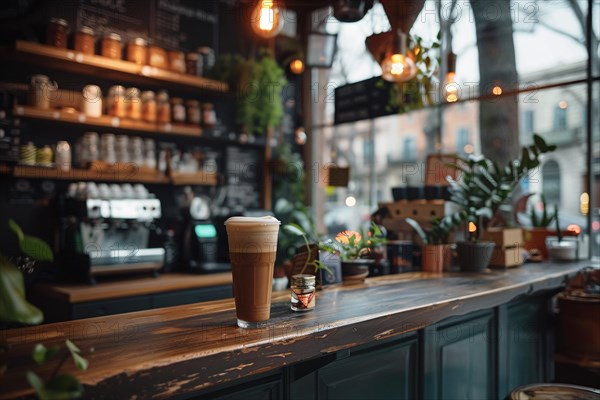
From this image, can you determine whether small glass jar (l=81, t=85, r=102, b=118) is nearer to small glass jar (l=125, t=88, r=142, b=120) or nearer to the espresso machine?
small glass jar (l=125, t=88, r=142, b=120)

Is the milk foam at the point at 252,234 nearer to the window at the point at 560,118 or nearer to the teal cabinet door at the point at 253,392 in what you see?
the teal cabinet door at the point at 253,392

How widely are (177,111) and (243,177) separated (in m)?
1.00

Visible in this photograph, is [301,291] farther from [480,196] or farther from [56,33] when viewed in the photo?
[56,33]

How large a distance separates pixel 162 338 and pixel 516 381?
6.71 feet

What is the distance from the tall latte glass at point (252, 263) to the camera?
3.86ft

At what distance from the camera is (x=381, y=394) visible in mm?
1745

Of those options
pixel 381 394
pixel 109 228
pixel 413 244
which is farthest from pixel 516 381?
pixel 109 228

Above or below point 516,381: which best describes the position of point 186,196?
above

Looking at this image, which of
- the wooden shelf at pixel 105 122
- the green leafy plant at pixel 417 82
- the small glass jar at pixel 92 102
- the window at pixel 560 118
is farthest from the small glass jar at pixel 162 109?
the window at pixel 560 118

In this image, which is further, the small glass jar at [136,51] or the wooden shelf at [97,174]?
the small glass jar at [136,51]

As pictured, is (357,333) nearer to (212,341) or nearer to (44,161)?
(212,341)

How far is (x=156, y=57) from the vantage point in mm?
3658

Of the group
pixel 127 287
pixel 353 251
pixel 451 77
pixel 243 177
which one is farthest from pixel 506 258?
pixel 243 177

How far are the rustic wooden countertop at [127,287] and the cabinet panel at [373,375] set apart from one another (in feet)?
5.96
